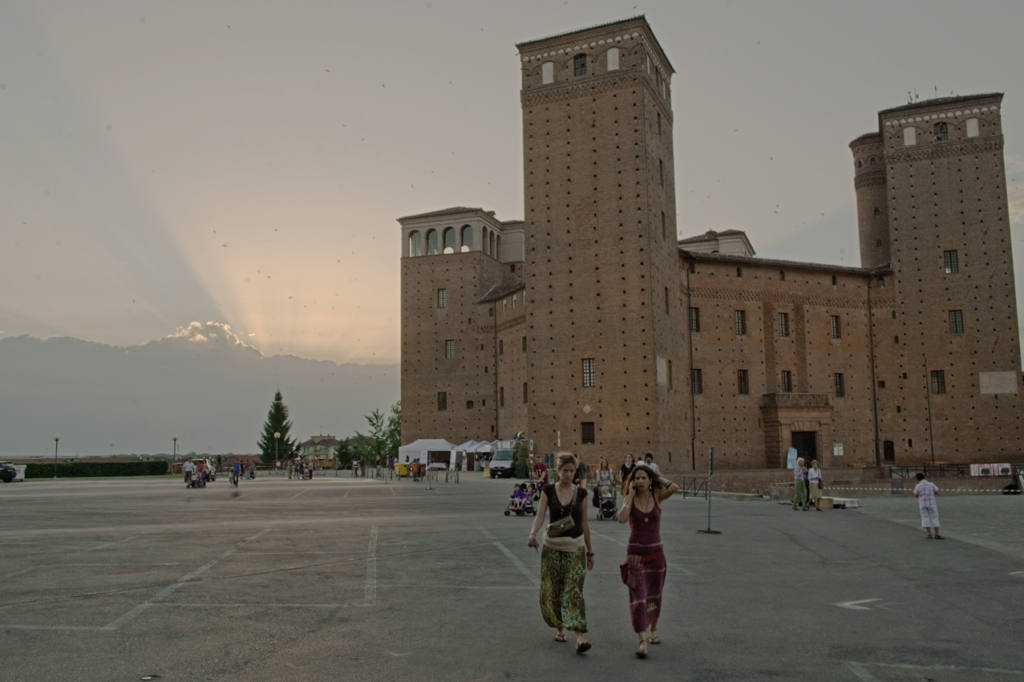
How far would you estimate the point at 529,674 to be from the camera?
553cm

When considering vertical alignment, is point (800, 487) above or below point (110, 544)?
above

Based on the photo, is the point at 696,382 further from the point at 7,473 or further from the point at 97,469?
the point at 97,469

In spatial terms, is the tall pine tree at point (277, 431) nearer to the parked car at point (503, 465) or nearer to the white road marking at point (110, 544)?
the parked car at point (503, 465)

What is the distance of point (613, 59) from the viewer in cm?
4316

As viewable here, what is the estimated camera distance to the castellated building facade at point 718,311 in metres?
41.9

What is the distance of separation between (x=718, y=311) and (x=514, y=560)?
39.0 m

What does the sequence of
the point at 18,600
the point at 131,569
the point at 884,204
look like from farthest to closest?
the point at 884,204 → the point at 131,569 → the point at 18,600

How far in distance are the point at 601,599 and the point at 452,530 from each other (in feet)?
24.1

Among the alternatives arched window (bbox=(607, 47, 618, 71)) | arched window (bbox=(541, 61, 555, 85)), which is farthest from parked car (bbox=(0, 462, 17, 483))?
arched window (bbox=(607, 47, 618, 71))

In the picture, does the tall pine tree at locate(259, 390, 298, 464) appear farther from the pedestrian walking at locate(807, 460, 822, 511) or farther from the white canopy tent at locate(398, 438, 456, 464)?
the pedestrian walking at locate(807, 460, 822, 511)

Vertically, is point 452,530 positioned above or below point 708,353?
below

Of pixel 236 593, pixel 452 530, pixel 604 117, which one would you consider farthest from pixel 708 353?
pixel 236 593

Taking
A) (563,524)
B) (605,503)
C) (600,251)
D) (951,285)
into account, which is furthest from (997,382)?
(563,524)

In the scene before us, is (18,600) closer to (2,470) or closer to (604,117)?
(604,117)
